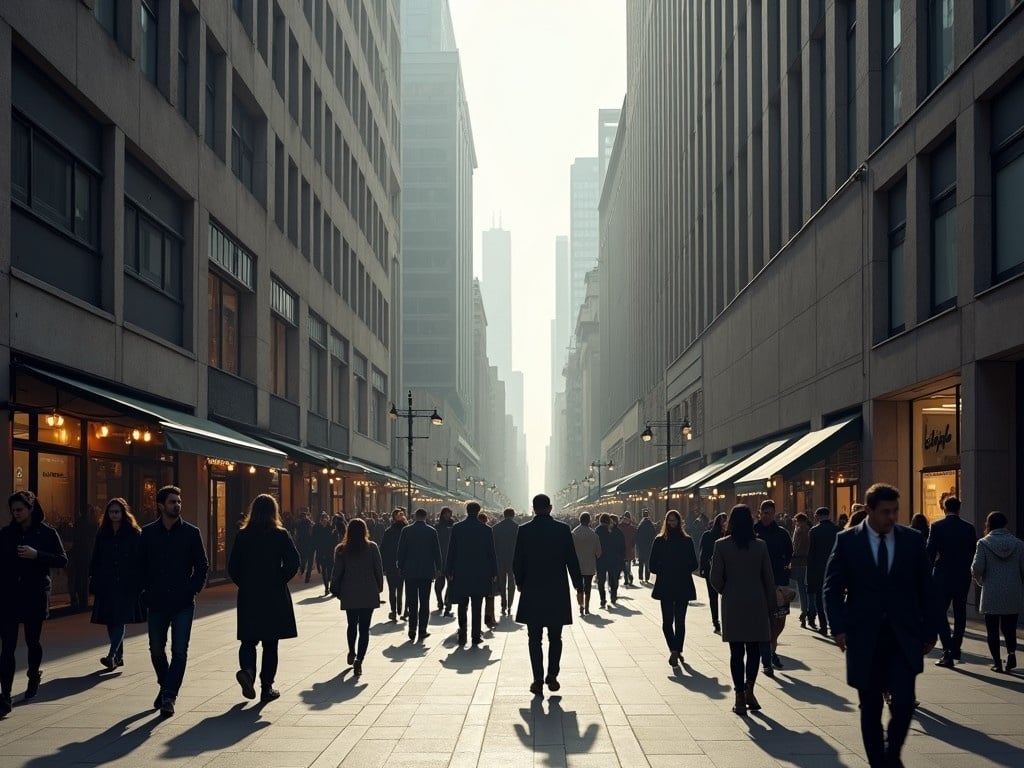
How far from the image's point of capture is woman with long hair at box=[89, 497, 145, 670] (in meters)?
12.7

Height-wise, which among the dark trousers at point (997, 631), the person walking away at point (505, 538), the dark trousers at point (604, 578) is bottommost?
the dark trousers at point (604, 578)

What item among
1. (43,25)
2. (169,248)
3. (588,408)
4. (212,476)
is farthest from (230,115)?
(588,408)

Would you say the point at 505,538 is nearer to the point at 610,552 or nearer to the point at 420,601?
the point at 420,601

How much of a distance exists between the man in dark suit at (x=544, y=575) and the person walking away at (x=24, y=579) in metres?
4.11

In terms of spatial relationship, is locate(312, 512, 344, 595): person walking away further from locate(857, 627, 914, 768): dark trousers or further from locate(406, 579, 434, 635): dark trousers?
locate(857, 627, 914, 768): dark trousers

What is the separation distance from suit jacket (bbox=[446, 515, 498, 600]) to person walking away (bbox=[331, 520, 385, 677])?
2358mm

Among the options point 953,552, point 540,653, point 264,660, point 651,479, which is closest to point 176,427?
point 264,660

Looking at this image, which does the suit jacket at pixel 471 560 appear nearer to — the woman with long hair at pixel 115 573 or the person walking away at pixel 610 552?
the woman with long hair at pixel 115 573

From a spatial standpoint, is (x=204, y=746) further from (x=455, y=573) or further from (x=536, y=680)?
(x=455, y=573)

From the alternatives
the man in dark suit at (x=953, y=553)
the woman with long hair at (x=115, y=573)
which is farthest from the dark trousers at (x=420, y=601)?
the man in dark suit at (x=953, y=553)

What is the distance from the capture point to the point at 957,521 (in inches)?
542

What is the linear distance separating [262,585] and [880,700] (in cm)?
577

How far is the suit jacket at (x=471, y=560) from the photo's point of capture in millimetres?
15797

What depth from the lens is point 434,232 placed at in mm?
142625
